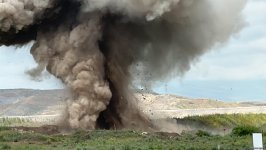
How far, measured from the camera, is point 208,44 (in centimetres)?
5678

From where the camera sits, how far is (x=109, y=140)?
41531 mm

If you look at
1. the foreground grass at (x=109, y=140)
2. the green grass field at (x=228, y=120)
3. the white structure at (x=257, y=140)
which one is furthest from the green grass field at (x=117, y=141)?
the green grass field at (x=228, y=120)

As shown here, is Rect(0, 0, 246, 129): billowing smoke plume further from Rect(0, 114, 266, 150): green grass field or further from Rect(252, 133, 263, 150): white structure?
Rect(252, 133, 263, 150): white structure

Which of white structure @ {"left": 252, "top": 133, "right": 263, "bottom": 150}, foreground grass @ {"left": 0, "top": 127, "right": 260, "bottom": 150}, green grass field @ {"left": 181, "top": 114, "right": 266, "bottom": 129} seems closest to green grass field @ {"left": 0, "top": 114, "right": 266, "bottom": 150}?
foreground grass @ {"left": 0, "top": 127, "right": 260, "bottom": 150}

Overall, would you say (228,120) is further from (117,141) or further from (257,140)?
(257,140)

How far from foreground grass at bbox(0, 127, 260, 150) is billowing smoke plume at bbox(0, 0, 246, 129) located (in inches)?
229

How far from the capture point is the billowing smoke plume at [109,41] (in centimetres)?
4962

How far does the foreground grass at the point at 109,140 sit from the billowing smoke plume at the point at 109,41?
5815 millimetres

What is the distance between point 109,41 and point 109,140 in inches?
532

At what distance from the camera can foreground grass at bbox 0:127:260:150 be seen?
121ft

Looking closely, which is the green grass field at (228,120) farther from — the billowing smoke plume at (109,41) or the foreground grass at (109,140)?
the foreground grass at (109,140)

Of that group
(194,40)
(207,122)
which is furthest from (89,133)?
(207,122)

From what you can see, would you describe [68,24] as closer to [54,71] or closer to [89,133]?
[54,71]

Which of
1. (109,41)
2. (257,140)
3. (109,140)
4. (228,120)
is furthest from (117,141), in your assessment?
(228,120)
